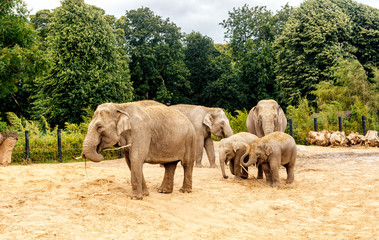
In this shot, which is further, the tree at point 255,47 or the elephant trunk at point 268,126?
the tree at point 255,47

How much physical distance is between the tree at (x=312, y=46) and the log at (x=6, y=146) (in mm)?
26842

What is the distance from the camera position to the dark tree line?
95.1 feet

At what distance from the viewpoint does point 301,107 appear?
2909cm

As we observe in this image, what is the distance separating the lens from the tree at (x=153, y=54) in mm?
43125

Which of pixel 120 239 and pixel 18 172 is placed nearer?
pixel 120 239

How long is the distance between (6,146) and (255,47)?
41045 millimetres

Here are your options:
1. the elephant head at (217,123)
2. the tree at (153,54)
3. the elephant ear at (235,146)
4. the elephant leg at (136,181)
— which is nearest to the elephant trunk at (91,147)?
the elephant leg at (136,181)

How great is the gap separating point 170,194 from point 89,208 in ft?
8.04

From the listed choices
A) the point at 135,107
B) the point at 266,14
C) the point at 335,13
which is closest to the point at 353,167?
the point at 135,107

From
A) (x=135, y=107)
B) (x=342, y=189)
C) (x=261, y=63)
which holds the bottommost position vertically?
(x=342, y=189)

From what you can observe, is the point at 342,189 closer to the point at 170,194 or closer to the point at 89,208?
the point at 170,194

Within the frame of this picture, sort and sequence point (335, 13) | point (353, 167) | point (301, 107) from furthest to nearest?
point (335, 13) → point (301, 107) → point (353, 167)

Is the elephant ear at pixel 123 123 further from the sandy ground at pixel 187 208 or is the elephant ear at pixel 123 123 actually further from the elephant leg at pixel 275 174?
the elephant leg at pixel 275 174

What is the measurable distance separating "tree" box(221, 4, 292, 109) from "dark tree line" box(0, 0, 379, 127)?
0.13 m
